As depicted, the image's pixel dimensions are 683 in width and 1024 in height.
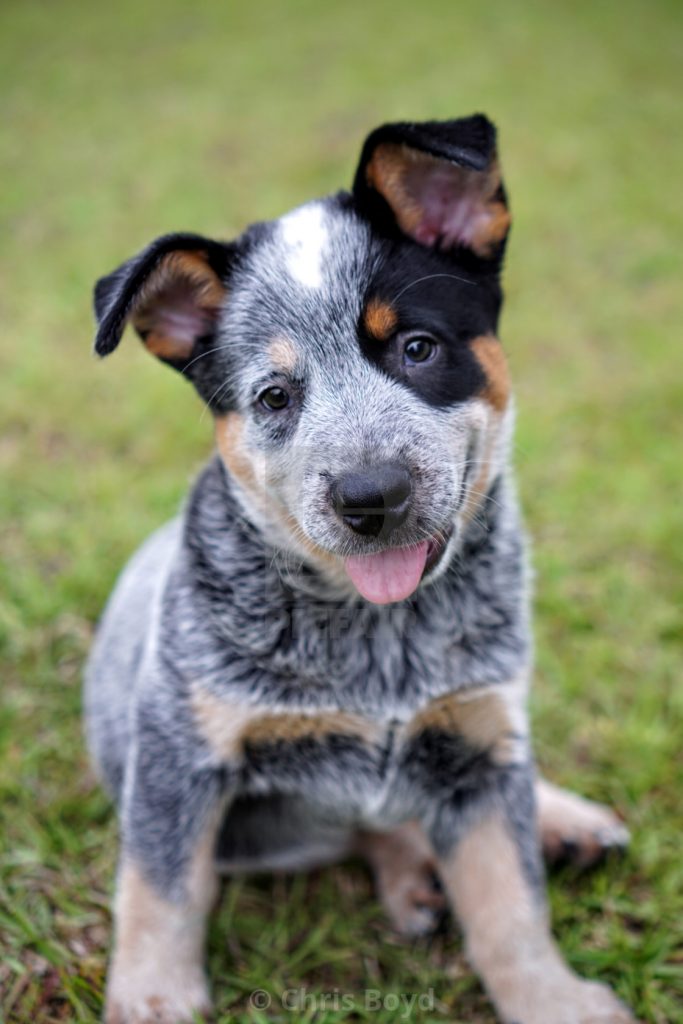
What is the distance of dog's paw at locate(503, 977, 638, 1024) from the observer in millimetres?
2846

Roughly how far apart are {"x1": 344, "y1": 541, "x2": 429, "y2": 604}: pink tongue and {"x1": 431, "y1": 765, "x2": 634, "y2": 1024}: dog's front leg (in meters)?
0.82

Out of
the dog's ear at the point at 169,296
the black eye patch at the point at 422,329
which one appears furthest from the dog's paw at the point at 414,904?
the dog's ear at the point at 169,296

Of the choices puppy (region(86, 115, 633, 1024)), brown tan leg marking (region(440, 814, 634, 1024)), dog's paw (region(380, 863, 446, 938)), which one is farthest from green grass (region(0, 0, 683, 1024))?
puppy (region(86, 115, 633, 1024))

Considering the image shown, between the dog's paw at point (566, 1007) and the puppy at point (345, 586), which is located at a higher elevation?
the puppy at point (345, 586)

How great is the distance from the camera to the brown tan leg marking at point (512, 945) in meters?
2.87

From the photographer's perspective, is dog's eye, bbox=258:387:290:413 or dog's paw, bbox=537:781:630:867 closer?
dog's eye, bbox=258:387:290:413

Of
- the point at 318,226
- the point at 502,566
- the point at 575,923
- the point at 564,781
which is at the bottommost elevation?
the point at 575,923

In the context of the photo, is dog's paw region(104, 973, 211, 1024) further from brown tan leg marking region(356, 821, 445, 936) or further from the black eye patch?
the black eye patch

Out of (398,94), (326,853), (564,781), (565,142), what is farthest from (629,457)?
(398,94)

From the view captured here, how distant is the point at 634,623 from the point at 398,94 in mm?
9039

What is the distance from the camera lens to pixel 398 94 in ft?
37.6

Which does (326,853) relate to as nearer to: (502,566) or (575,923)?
(575,923)

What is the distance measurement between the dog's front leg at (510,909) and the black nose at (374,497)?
1.07m

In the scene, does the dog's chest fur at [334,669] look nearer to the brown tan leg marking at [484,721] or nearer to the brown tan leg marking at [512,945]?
the brown tan leg marking at [484,721]
